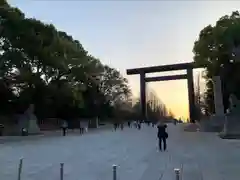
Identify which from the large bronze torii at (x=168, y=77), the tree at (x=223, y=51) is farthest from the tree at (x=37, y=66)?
the large bronze torii at (x=168, y=77)

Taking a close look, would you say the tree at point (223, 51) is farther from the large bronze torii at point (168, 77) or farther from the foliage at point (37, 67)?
the large bronze torii at point (168, 77)

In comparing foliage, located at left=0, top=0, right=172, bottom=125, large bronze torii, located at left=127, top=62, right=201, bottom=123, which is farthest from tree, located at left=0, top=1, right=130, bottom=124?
large bronze torii, located at left=127, top=62, right=201, bottom=123

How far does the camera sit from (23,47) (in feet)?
144

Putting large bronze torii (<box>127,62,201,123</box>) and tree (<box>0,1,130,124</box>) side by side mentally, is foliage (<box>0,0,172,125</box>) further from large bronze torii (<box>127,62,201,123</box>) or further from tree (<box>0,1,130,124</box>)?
large bronze torii (<box>127,62,201,123</box>)

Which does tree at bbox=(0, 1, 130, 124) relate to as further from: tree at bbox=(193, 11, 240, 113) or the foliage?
tree at bbox=(193, 11, 240, 113)

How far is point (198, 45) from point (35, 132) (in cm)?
2469

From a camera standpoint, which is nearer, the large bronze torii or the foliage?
the foliage

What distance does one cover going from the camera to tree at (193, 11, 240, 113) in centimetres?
4222

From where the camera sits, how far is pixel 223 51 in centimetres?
4400

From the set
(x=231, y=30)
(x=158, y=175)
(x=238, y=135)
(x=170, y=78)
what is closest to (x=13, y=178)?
(x=158, y=175)

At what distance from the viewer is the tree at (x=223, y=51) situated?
42219 mm

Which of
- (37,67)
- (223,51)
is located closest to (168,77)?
(223,51)

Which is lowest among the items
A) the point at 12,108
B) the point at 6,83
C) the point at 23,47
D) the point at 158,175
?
the point at 158,175

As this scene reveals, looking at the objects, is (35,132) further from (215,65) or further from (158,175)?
(158,175)
